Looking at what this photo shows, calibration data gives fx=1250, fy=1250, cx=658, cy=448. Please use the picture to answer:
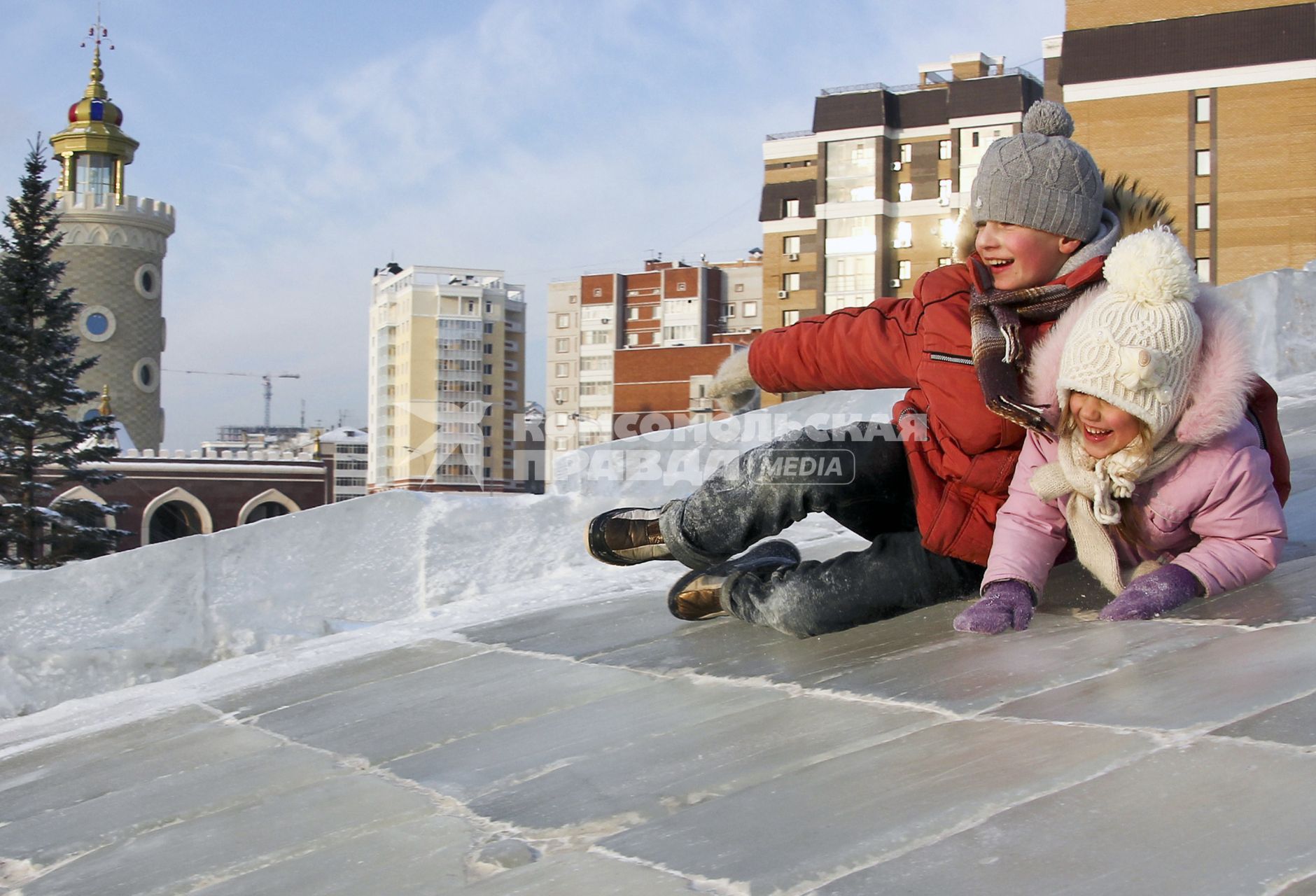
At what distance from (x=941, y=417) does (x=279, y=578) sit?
235 centimetres

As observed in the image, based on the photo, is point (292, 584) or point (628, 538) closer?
point (628, 538)

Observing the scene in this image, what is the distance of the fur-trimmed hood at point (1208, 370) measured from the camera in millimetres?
2125

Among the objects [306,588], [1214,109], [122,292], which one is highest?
[1214,109]

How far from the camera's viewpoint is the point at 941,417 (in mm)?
2471

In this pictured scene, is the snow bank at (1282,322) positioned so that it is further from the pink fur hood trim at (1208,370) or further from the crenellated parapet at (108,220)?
the crenellated parapet at (108,220)

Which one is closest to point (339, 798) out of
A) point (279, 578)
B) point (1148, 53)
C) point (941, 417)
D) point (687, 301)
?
point (941, 417)

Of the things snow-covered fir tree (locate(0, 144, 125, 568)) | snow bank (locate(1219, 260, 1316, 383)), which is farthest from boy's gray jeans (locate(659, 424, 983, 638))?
snow-covered fir tree (locate(0, 144, 125, 568))

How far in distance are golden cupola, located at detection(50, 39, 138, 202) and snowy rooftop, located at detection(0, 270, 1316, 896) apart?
2155 inches

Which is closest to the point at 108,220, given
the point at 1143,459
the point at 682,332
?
the point at 682,332

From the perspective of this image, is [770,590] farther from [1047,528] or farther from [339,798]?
[339,798]

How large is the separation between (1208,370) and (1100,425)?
0.65 ft

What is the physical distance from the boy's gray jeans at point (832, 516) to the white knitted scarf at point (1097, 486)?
0.39 m

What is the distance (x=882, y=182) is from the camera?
53.0 meters

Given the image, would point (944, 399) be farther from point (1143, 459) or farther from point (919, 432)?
A: point (1143, 459)
